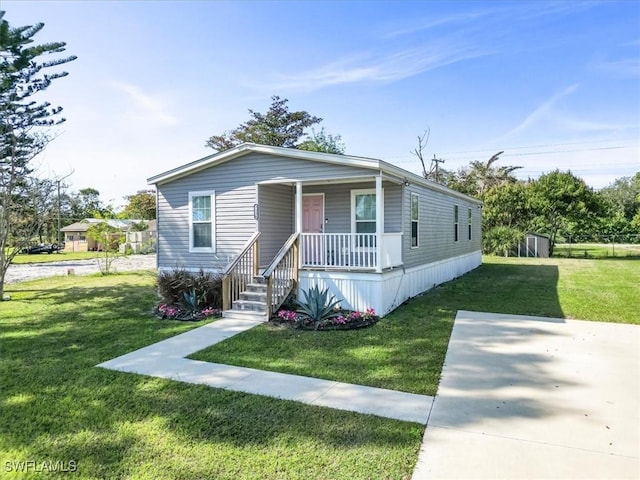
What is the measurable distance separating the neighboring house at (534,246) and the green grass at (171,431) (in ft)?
81.5

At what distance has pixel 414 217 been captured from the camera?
10.8 m

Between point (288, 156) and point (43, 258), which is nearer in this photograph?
point (288, 156)

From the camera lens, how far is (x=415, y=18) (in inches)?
512

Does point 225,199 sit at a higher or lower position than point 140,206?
lower

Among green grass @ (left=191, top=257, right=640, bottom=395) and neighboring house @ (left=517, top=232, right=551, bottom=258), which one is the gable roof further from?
neighboring house @ (left=517, top=232, right=551, bottom=258)

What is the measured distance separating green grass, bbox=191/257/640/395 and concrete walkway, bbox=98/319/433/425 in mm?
217

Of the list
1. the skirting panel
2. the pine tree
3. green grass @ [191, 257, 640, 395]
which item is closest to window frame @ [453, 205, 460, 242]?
green grass @ [191, 257, 640, 395]

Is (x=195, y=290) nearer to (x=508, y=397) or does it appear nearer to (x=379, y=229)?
(x=379, y=229)

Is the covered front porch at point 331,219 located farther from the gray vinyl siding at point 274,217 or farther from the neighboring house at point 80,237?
the neighboring house at point 80,237

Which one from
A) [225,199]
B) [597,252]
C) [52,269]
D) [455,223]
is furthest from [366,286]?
[597,252]

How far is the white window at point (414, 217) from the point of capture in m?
10.6

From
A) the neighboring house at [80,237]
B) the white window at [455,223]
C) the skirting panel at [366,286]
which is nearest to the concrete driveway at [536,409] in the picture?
the skirting panel at [366,286]

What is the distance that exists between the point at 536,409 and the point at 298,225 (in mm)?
6184

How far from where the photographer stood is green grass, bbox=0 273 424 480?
9.59 ft
